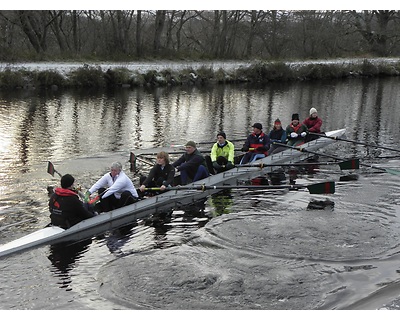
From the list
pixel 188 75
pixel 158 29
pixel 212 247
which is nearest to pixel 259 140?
pixel 212 247

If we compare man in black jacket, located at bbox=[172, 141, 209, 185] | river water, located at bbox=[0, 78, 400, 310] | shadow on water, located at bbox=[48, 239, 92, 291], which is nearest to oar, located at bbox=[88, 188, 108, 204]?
river water, located at bbox=[0, 78, 400, 310]

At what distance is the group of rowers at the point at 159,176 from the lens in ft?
39.0

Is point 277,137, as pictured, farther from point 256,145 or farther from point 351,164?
point 351,164

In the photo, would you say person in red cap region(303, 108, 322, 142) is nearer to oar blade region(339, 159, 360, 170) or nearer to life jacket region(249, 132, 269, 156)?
life jacket region(249, 132, 269, 156)

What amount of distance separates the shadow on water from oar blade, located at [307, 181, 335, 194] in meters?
6.00

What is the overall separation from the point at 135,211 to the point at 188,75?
119 ft

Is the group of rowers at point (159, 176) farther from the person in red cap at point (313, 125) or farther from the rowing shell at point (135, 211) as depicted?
the person in red cap at point (313, 125)

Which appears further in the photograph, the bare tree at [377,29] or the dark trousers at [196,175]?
the bare tree at [377,29]

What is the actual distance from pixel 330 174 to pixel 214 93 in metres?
25.0

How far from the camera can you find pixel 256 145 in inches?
715

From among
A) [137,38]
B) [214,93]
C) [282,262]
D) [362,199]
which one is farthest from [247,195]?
[137,38]

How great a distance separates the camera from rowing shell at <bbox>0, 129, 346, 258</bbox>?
11594 millimetres

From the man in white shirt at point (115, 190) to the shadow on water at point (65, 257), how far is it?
146 centimetres

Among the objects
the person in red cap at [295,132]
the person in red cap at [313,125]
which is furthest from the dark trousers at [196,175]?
the person in red cap at [313,125]
